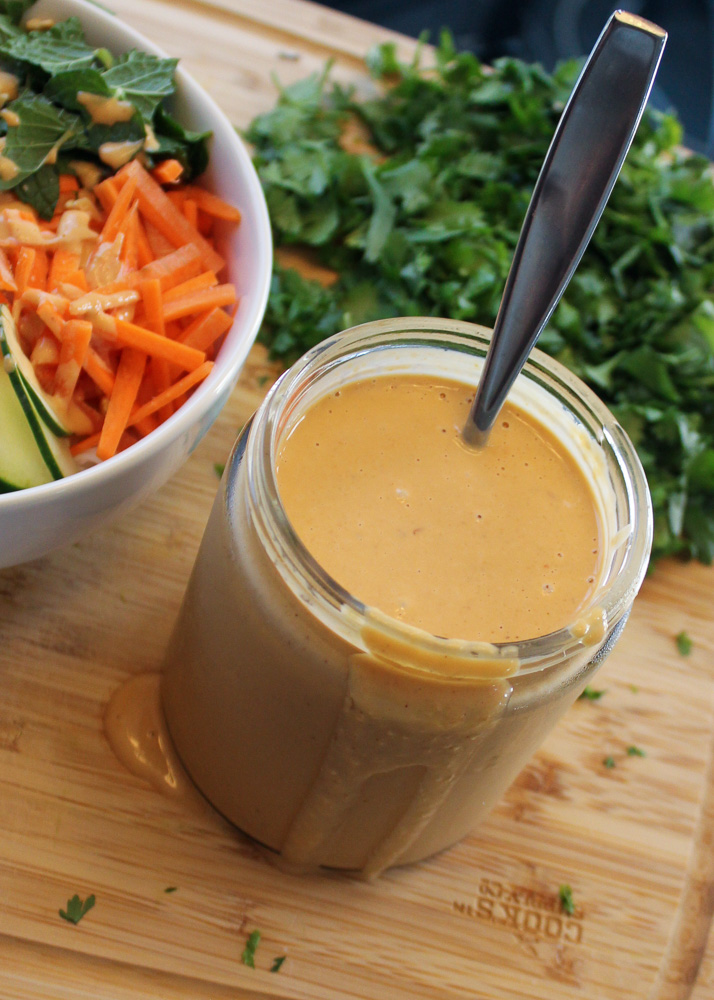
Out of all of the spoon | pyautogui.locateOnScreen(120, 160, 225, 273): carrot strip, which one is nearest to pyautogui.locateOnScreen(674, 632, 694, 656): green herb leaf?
the spoon

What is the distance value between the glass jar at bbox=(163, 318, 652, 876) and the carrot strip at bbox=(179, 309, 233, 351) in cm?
22

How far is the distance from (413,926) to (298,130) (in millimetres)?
1315

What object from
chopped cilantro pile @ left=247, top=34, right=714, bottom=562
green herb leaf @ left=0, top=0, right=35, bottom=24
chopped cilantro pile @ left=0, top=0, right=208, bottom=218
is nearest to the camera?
chopped cilantro pile @ left=0, top=0, right=208, bottom=218

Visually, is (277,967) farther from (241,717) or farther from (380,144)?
(380,144)

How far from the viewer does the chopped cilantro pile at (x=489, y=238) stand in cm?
154

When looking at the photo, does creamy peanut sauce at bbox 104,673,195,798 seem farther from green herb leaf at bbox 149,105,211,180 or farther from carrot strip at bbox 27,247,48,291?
green herb leaf at bbox 149,105,211,180

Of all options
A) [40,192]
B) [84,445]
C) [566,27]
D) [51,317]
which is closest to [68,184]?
[40,192]

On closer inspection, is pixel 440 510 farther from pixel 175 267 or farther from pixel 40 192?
pixel 40 192

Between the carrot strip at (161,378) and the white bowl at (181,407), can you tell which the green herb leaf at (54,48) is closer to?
the white bowl at (181,407)

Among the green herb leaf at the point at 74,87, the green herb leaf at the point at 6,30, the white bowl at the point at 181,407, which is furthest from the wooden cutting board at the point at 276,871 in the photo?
the green herb leaf at the point at 6,30

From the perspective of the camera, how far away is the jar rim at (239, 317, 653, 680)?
0.82 metres

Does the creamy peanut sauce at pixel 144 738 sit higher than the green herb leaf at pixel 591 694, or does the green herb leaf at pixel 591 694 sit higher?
the green herb leaf at pixel 591 694

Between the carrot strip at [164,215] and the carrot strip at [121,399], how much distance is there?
0.20 meters

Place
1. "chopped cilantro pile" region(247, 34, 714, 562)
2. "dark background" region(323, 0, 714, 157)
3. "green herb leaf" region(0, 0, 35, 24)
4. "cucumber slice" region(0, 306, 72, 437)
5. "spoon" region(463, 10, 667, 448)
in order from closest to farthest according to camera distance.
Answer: "spoon" region(463, 10, 667, 448)
"cucumber slice" region(0, 306, 72, 437)
"green herb leaf" region(0, 0, 35, 24)
"chopped cilantro pile" region(247, 34, 714, 562)
"dark background" region(323, 0, 714, 157)
